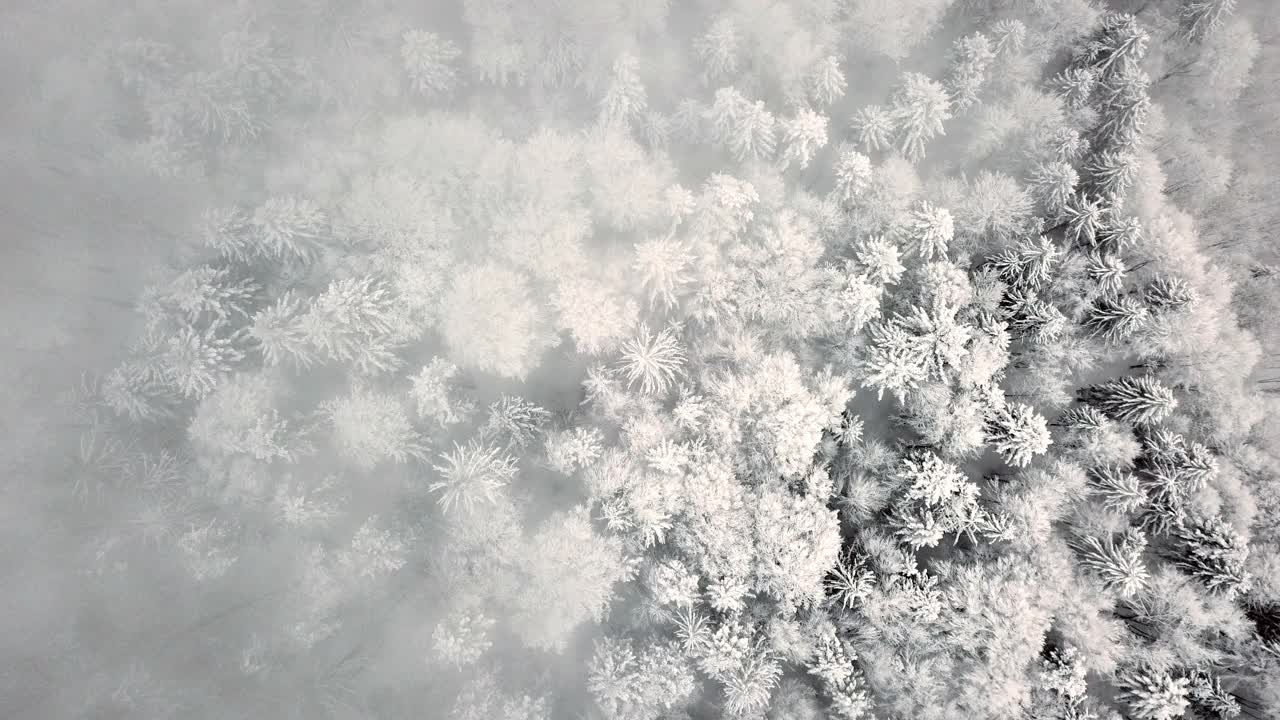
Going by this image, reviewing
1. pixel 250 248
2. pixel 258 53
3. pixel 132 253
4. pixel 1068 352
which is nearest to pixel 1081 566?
pixel 1068 352

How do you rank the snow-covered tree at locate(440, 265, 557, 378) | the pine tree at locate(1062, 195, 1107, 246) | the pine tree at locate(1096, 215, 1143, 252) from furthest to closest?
the snow-covered tree at locate(440, 265, 557, 378) → the pine tree at locate(1062, 195, 1107, 246) → the pine tree at locate(1096, 215, 1143, 252)

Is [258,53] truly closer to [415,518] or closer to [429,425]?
[429,425]

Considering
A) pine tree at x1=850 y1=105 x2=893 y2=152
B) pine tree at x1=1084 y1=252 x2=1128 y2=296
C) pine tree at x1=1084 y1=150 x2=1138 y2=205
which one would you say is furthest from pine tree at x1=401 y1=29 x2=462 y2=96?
pine tree at x1=1084 y1=252 x2=1128 y2=296

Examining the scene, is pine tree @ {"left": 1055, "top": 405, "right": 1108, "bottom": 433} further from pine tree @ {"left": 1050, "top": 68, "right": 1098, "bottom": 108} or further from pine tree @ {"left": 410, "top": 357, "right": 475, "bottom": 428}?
pine tree @ {"left": 410, "top": 357, "right": 475, "bottom": 428}

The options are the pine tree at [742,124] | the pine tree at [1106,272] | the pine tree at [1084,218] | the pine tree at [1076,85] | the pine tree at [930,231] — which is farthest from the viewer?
the pine tree at [742,124]

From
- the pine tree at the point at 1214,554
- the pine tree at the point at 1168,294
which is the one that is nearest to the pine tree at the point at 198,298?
the pine tree at the point at 1168,294

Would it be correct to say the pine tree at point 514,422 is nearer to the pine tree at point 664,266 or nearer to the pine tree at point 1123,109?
the pine tree at point 664,266
